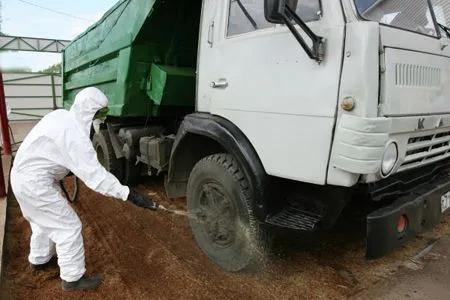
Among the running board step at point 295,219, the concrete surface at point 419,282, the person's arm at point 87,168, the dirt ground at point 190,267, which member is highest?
the person's arm at point 87,168

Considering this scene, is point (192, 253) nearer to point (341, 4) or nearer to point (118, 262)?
point (118, 262)

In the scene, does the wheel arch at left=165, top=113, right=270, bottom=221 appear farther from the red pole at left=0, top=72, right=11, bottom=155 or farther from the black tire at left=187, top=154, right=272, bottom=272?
the red pole at left=0, top=72, right=11, bottom=155

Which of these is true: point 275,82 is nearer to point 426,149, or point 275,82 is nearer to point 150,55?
point 426,149

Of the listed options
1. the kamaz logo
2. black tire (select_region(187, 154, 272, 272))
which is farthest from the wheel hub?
the kamaz logo

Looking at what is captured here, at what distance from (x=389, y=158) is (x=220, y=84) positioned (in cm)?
143

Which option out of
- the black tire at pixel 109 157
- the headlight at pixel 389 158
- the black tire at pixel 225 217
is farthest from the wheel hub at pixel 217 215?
the black tire at pixel 109 157

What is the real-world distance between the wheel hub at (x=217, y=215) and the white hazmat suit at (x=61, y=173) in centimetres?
73

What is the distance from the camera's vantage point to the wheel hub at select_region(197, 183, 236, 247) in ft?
9.94

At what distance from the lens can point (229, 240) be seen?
10.1ft

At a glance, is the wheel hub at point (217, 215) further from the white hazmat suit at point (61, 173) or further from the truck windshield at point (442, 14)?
the truck windshield at point (442, 14)

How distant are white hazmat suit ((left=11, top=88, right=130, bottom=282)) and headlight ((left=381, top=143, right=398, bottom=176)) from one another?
1.68 m

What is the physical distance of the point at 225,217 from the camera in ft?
10.1

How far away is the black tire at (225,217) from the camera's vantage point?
9.40ft

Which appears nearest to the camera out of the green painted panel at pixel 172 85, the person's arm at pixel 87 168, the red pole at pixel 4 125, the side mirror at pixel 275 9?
the side mirror at pixel 275 9
